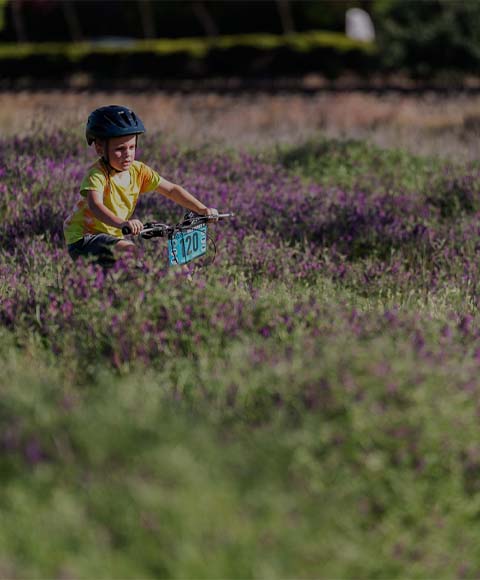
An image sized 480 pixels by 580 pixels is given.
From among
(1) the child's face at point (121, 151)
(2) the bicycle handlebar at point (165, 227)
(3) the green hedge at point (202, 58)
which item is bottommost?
(2) the bicycle handlebar at point (165, 227)

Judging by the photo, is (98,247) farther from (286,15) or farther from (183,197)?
(286,15)

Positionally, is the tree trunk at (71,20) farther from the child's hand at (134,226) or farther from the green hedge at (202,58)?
the child's hand at (134,226)

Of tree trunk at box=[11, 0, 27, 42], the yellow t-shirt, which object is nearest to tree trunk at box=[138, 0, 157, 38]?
tree trunk at box=[11, 0, 27, 42]

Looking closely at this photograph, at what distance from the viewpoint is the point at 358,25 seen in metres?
33.1

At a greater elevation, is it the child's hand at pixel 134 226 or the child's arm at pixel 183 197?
the child's arm at pixel 183 197

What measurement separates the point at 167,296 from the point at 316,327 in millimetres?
772

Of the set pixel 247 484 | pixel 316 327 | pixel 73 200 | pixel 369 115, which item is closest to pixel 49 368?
pixel 316 327

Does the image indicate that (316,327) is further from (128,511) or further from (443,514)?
(128,511)

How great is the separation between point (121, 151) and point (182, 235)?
2.51 feet

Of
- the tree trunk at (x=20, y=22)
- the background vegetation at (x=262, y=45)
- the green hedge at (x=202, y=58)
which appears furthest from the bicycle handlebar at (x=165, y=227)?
the tree trunk at (x=20, y=22)

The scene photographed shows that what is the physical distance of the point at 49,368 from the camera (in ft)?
14.1

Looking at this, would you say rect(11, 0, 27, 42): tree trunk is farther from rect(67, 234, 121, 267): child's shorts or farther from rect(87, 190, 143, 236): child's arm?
rect(87, 190, 143, 236): child's arm

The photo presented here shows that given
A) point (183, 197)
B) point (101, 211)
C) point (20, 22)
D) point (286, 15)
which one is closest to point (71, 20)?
point (20, 22)

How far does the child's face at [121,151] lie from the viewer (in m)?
5.49
